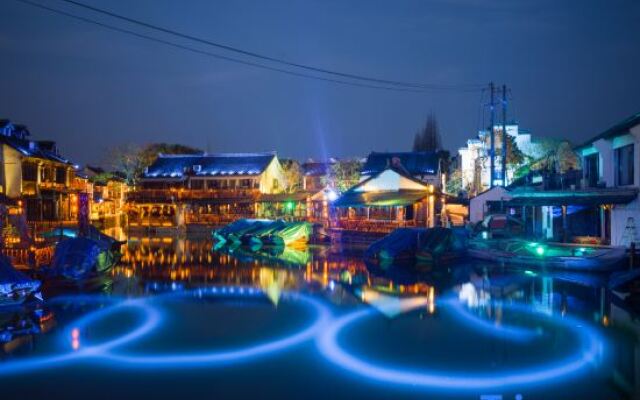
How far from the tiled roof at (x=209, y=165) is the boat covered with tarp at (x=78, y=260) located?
111ft

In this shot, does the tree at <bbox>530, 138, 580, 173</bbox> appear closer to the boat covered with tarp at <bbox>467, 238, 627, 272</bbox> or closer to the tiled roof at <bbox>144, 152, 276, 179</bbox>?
the boat covered with tarp at <bbox>467, 238, 627, 272</bbox>

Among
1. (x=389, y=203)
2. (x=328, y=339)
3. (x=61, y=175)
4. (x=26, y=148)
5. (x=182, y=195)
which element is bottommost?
(x=328, y=339)

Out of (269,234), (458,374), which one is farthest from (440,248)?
(458,374)

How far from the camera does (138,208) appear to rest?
186ft

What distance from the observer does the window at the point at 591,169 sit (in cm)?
2722

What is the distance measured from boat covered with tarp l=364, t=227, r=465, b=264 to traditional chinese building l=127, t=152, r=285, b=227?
2884 centimetres

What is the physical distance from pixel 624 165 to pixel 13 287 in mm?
27420

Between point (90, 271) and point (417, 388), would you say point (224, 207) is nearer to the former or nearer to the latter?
point (90, 271)

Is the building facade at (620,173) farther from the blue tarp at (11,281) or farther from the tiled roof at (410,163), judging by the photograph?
the tiled roof at (410,163)

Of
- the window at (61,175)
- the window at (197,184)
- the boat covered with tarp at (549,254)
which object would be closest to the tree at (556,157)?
the boat covered with tarp at (549,254)

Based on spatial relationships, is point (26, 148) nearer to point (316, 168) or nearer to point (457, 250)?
point (316, 168)

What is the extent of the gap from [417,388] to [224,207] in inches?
1923

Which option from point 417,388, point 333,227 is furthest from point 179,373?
point 333,227

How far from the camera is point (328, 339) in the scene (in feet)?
39.9
